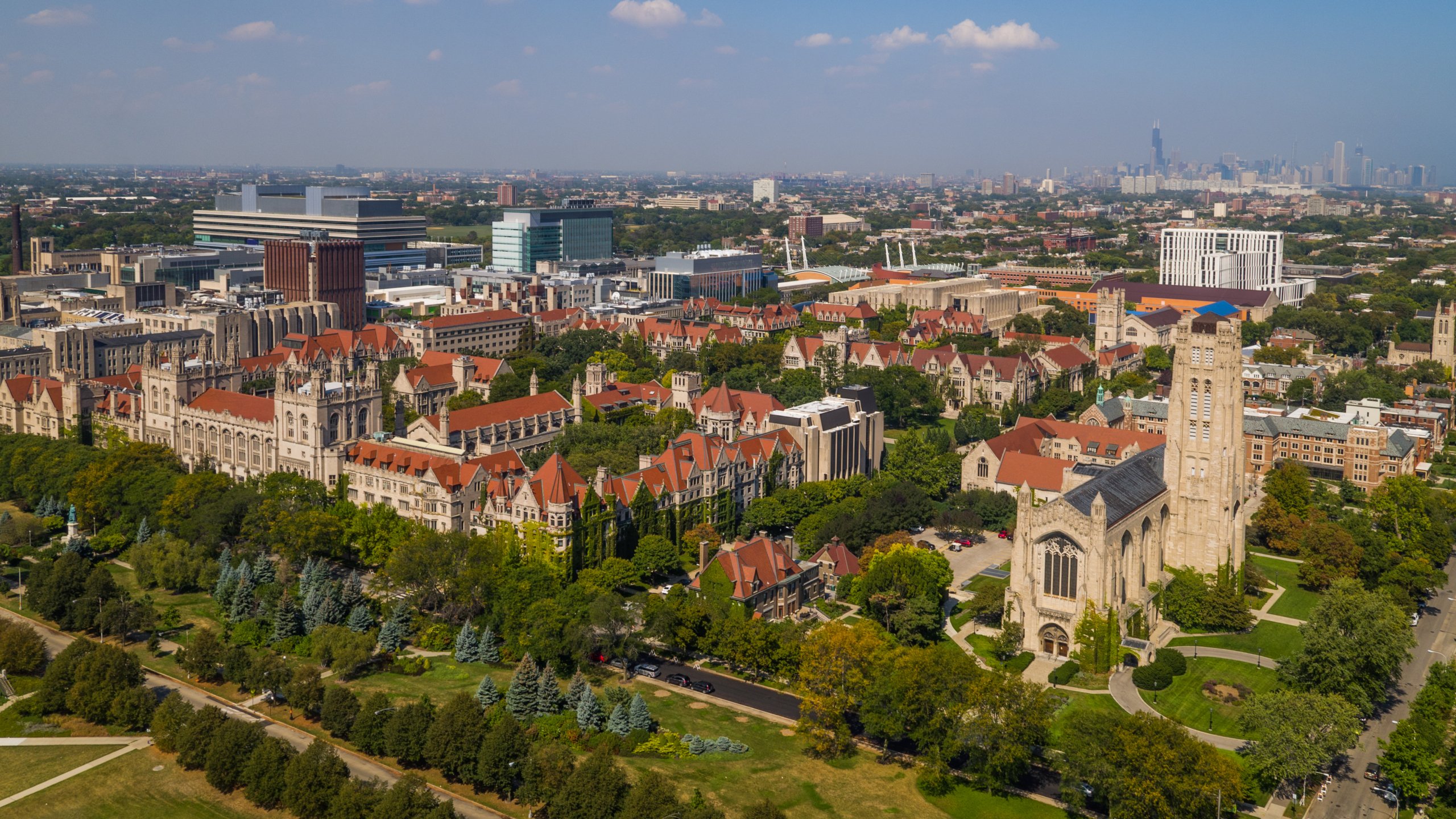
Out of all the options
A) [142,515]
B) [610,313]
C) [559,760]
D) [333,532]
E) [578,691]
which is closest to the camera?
[559,760]

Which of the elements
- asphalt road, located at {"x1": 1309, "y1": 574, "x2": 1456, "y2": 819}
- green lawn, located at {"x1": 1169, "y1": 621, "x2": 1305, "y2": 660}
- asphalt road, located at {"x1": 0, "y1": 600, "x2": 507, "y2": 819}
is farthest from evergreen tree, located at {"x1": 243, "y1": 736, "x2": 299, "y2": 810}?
green lawn, located at {"x1": 1169, "y1": 621, "x2": 1305, "y2": 660}

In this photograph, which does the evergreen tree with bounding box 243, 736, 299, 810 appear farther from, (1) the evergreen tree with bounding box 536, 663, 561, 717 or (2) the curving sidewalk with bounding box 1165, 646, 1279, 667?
(2) the curving sidewalk with bounding box 1165, 646, 1279, 667

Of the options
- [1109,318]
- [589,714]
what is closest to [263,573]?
[589,714]

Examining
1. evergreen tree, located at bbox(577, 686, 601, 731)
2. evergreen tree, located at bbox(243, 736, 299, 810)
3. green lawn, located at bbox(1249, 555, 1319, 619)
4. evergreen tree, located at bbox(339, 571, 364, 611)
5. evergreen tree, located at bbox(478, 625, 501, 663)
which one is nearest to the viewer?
evergreen tree, located at bbox(243, 736, 299, 810)

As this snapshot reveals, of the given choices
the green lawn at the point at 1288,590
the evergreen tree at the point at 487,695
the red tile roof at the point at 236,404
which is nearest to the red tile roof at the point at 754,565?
the evergreen tree at the point at 487,695

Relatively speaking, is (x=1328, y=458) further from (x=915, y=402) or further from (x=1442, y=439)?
(x=915, y=402)

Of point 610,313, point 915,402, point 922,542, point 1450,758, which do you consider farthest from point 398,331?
point 1450,758

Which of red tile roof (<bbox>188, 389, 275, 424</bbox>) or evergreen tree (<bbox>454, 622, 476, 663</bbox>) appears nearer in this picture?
evergreen tree (<bbox>454, 622, 476, 663</bbox>)
